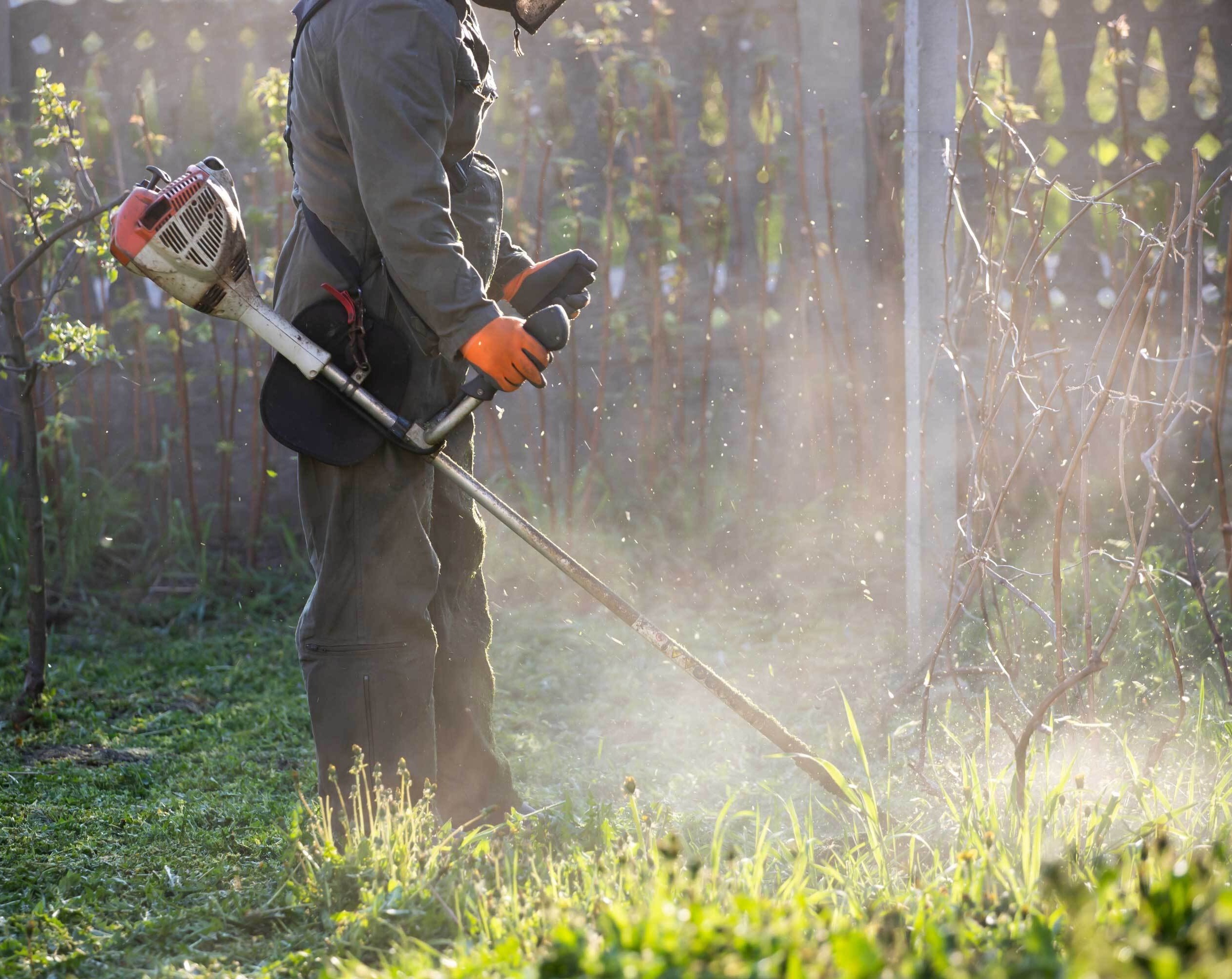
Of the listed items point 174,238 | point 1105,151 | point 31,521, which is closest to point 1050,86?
point 1105,151

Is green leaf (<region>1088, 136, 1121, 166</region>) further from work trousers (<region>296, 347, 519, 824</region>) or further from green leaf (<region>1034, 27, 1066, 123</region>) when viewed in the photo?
work trousers (<region>296, 347, 519, 824</region>)

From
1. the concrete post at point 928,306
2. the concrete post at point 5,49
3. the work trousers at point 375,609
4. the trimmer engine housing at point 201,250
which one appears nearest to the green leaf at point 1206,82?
the concrete post at point 928,306

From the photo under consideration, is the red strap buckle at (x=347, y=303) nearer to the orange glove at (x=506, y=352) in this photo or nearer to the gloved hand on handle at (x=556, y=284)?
the orange glove at (x=506, y=352)

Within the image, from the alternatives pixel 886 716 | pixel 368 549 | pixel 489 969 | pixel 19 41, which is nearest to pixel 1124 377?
pixel 886 716

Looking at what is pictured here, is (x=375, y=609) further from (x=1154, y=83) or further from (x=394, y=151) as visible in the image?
(x=1154, y=83)

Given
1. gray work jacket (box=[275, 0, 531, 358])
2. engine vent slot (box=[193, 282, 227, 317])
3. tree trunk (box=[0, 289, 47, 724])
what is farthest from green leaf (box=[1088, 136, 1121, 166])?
tree trunk (box=[0, 289, 47, 724])

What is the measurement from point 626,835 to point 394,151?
145 centimetres

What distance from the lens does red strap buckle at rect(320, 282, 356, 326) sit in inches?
90.8

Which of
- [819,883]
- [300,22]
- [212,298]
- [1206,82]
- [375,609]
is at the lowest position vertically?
[819,883]

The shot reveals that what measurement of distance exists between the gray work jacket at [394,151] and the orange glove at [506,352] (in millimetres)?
28

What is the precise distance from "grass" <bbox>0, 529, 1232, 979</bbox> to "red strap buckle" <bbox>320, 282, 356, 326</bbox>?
94 centimetres

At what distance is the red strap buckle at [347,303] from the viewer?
2.31 meters

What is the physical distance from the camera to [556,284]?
2.58 meters

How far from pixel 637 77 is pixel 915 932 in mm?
4021
